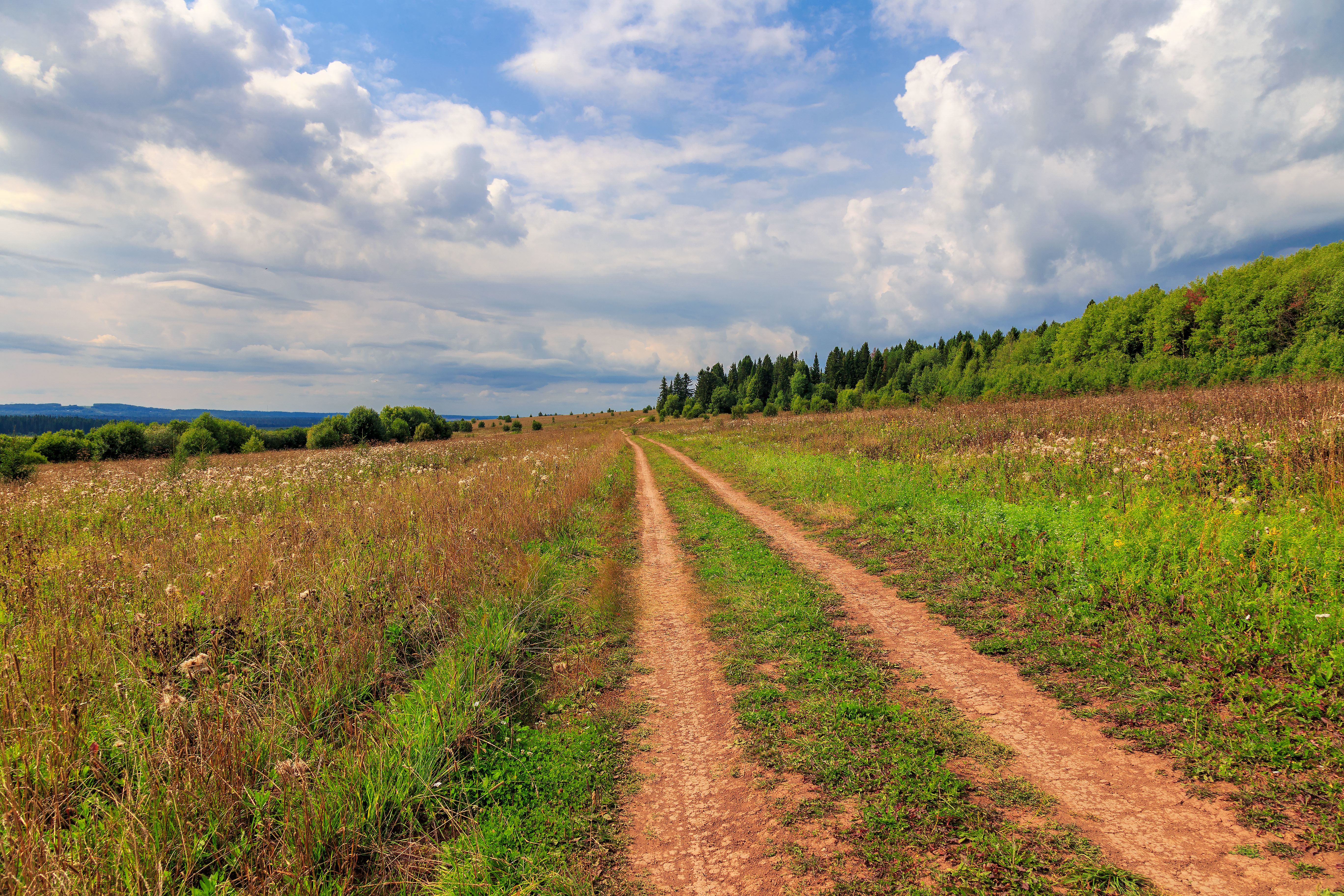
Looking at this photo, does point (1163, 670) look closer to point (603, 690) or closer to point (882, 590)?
Result: point (882, 590)

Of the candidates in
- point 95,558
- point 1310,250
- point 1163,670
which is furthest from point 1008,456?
point 1310,250

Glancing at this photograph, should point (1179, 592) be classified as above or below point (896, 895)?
above

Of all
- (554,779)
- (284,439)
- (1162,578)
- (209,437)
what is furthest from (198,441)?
(1162,578)

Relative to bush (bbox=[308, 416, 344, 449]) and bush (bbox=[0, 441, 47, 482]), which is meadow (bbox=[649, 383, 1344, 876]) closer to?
bush (bbox=[0, 441, 47, 482])

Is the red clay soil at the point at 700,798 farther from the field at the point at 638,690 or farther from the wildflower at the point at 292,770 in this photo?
the wildflower at the point at 292,770

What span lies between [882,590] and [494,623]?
532cm

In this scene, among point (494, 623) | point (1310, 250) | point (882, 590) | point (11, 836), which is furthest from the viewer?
point (1310, 250)

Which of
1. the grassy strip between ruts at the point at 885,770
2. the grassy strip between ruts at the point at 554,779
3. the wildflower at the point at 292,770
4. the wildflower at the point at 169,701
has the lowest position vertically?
the grassy strip between ruts at the point at 554,779

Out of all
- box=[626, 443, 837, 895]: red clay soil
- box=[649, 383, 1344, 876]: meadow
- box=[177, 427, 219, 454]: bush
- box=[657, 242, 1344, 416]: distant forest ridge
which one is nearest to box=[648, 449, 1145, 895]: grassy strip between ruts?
box=[626, 443, 837, 895]: red clay soil

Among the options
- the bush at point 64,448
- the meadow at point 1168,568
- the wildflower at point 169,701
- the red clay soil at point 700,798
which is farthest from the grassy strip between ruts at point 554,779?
the bush at point 64,448

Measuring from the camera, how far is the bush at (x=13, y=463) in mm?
16125

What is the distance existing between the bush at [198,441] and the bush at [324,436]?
5.78 meters

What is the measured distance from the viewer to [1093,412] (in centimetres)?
1611

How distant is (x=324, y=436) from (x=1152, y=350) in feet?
273
